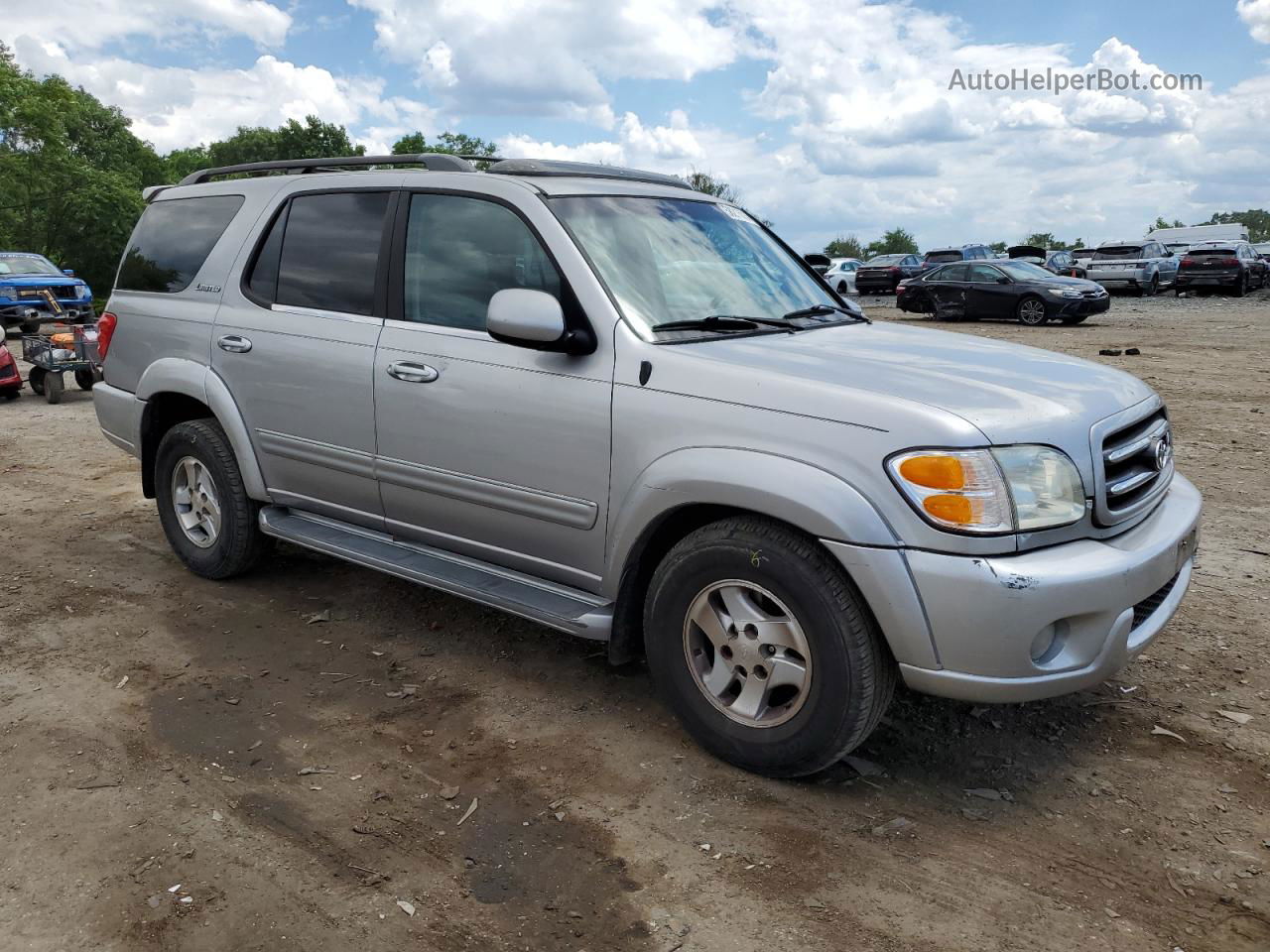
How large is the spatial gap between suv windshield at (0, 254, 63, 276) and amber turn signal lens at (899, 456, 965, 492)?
71.2 ft

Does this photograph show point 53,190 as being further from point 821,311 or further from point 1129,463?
point 1129,463

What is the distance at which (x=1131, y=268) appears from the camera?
30.1 m

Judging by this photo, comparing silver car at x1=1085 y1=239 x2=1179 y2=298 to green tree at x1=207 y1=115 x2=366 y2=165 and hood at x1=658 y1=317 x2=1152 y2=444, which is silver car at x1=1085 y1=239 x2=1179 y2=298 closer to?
A: hood at x1=658 y1=317 x2=1152 y2=444

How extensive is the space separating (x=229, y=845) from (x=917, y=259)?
34.3 meters

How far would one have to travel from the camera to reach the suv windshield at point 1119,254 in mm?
30422

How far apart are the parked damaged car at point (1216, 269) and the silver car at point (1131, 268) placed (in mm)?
659

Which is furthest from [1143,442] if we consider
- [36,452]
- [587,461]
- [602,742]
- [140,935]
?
[36,452]

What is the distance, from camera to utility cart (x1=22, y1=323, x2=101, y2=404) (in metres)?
11.8

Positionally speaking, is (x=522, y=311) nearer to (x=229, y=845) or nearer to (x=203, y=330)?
(x=229, y=845)

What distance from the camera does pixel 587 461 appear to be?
3.62 metres

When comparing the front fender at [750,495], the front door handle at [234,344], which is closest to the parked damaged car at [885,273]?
the front door handle at [234,344]

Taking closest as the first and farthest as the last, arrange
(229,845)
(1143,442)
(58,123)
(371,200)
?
(229,845) → (1143,442) → (371,200) → (58,123)

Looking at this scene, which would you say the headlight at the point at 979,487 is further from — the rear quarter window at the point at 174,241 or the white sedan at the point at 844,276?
the white sedan at the point at 844,276

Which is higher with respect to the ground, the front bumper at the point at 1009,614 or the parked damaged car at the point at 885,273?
the parked damaged car at the point at 885,273
